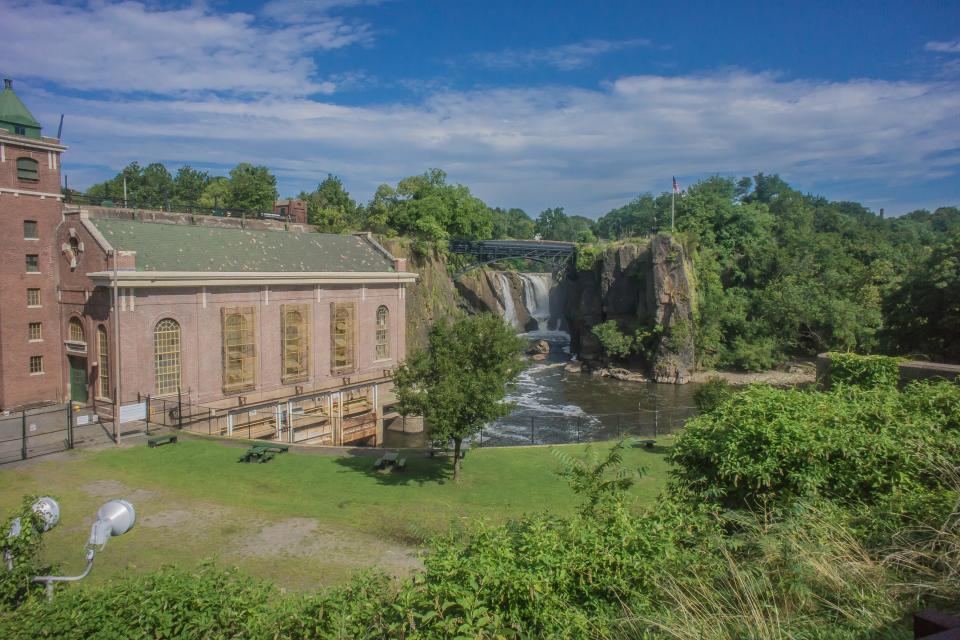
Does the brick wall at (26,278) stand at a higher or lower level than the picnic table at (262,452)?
higher

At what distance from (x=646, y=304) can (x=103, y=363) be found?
49857 mm

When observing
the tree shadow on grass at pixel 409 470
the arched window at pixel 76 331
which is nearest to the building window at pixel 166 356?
the arched window at pixel 76 331

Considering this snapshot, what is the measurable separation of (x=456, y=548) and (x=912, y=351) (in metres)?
38.1

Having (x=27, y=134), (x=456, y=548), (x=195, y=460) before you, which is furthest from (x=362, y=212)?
(x=456, y=548)

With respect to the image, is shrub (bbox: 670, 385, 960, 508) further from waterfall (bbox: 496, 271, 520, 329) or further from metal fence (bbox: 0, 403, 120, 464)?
waterfall (bbox: 496, 271, 520, 329)

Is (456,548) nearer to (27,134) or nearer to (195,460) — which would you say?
(195,460)

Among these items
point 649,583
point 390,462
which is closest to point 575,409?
point 390,462

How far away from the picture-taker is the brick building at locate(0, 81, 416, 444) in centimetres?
2912

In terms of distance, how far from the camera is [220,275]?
3169 centimetres

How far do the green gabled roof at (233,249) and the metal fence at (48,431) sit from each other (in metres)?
7.48

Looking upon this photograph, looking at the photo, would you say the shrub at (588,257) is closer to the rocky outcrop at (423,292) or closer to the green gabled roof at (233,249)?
the rocky outcrop at (423,292)

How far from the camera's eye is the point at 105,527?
8.10m

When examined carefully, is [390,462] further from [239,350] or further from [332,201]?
[332,201]

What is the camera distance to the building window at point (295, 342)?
117 ft
